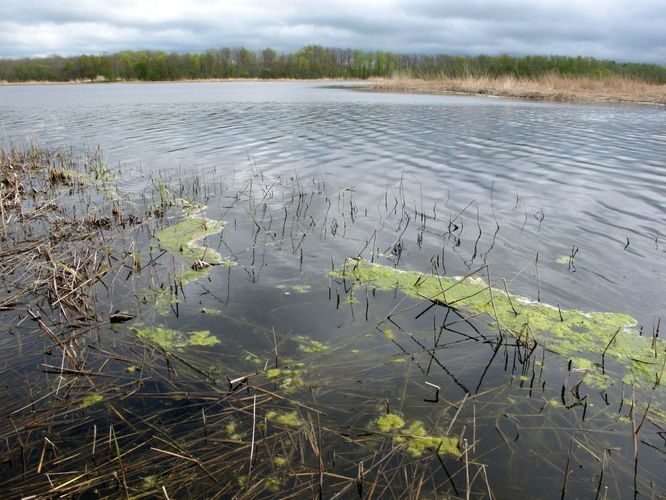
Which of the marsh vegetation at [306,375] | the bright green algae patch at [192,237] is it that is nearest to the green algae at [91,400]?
the marsh vegetation at [306,375]

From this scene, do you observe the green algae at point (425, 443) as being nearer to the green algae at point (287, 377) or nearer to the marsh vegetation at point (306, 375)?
the marsh vegetation at point (306, 375)

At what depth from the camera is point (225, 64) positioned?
97500 millimetres

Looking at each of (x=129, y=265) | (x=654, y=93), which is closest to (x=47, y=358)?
(x=129, y=265)

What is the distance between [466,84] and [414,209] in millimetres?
40012

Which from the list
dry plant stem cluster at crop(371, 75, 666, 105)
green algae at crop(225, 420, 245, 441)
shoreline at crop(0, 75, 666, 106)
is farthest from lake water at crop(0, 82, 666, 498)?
dry plant stem cluster at crop(371, 75, 666, 105)

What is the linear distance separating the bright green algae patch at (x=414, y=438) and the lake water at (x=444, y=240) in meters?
0.14

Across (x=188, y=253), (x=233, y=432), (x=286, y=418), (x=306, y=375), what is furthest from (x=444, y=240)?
(x=233, y=432)

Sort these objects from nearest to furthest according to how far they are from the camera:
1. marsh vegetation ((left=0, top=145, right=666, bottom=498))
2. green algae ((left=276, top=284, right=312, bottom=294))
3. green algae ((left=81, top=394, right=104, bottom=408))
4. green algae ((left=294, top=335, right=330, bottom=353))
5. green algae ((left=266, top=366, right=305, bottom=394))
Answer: marsh vegetation ((left=0, top=145, right=666, bottom=498))
green algae ((left=81, top=394, right=104, bottom=408))
green algae ((left=266, top=366, right=305, bottom=394))
green algae ((left=294, top=335, right=330, bottom=353))
green algae ((left=276, top=284, right=312, bottom=294))

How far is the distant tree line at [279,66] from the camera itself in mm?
55688

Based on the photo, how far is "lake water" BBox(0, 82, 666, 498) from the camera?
365 cm

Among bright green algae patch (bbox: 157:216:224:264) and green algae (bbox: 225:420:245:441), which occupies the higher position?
bright green algae patch (bbox: 157:216:224:264)

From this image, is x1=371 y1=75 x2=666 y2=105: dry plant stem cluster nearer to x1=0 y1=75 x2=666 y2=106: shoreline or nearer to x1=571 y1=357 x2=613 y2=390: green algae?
x1=0 y1=75 x2=666 y2=106: shoreline

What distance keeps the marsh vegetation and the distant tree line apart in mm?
53721

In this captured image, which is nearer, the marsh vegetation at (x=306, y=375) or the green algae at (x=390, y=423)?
the marsh vegetation at (x=306, y=375)
